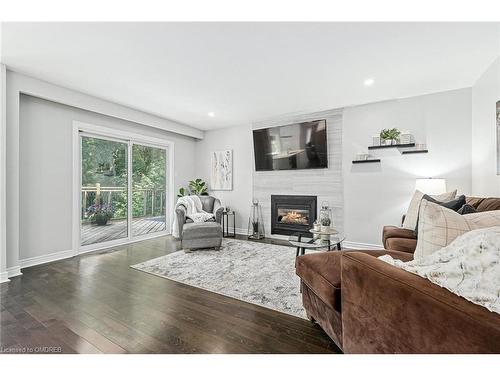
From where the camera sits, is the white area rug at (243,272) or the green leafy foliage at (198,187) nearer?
the white area rug at (243,272)

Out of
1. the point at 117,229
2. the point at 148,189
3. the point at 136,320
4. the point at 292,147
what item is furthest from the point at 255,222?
the point at 136,320

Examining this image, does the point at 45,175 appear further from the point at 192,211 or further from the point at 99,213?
the point at 192,211

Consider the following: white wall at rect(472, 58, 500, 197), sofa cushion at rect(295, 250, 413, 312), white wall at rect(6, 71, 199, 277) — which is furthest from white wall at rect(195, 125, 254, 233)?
white wall at rect(472, 58, 500, 197)

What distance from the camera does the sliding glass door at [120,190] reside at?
3.66 meters

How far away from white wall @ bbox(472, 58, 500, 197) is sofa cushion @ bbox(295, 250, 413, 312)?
6.22 ft

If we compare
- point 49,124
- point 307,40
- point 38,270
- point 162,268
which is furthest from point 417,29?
point 38,270

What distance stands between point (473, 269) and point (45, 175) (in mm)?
4370

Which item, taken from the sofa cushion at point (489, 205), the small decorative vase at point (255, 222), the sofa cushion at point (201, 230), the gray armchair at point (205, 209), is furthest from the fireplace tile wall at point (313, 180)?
the sofa cushion at point (489, 205)

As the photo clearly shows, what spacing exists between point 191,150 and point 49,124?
9.09ft

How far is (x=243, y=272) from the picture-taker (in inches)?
107

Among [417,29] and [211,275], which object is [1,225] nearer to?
[211,275]

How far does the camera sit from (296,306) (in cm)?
195

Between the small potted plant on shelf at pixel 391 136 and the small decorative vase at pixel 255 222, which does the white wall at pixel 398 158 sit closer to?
the small potted plant on shelf at pixel 391 136

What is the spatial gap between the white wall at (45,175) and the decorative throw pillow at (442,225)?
13.9ft
